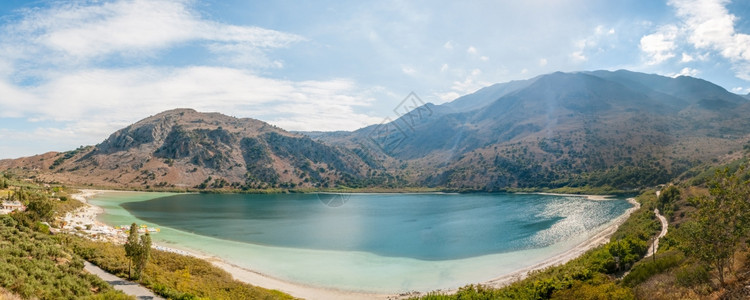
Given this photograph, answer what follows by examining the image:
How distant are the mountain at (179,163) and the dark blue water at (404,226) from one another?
6527cm

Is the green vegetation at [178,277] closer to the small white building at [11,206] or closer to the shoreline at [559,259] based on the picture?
the small white building at [11,206]

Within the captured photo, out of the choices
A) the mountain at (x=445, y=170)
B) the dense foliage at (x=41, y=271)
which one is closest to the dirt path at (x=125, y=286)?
the dense foliage at (x=41, y=271)

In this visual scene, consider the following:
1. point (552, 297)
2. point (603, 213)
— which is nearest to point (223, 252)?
point (552, 297)

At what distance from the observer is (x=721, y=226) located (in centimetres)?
1752

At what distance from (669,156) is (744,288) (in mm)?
140145

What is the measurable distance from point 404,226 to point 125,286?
180 feet

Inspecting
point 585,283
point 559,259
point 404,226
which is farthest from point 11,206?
point 559,259

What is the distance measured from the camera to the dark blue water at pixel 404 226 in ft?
170

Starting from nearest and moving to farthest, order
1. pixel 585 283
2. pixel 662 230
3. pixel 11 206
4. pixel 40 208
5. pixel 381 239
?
pixel 585 283 → pixel 40 208 → pixel 11 206 → pixel 662 230 → pixel 381 239

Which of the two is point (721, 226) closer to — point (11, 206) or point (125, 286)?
point (125, 286)

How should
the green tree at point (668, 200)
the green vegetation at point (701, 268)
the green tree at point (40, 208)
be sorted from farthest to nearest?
the green tree at point (668, 200)
the green tree at point (40, 208)
the green vegetation at point (701, 268)

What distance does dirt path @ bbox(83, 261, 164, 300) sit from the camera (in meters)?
19.6

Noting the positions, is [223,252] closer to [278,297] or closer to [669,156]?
[278,297]

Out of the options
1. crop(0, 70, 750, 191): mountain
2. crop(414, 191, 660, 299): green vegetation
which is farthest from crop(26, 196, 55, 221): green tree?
crop(0, 70, 750, 191): mountain
